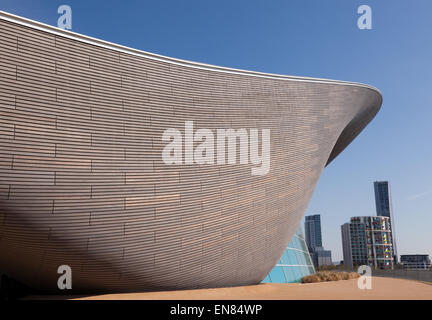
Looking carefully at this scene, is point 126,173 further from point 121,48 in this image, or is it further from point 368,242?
point 368,242

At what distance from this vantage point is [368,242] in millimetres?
88000

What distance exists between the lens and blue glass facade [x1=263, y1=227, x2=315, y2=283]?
20.0 m

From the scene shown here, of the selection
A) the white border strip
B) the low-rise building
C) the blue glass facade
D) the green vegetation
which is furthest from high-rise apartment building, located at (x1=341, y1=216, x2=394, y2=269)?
the white border strip

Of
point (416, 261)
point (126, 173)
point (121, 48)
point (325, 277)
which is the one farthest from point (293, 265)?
point (416, 261)

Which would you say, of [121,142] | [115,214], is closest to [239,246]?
[115,214]

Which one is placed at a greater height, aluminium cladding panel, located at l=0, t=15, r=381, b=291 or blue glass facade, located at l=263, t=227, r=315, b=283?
aluminium cladding panel, located at l=0, t=15, r=381, b=291

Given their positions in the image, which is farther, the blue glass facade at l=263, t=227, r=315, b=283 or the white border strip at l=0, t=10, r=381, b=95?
the blue glass facade at l=263, t=227, r=315, b=283

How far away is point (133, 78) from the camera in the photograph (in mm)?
10953

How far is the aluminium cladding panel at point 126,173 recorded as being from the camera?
9.26 meters

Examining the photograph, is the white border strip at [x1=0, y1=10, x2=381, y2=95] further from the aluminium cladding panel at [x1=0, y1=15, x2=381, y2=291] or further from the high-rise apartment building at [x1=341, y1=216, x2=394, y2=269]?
the high-rise apartment building at [x1=341, y1=216, x2=394, y2=269]

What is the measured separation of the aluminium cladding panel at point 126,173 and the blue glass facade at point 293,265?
198 inches

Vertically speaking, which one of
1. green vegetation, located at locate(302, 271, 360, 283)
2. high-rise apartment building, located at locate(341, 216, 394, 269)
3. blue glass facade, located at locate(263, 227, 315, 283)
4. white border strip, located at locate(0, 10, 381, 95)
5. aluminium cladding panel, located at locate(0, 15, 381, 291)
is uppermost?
white border strip, located at locate(0, 10, 381, 95)

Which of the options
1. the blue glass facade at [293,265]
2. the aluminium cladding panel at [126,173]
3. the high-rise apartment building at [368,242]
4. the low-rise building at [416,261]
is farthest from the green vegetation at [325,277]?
the low-rise building at [416,261]

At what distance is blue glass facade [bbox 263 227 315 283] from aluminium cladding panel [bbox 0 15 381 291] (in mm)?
5039
